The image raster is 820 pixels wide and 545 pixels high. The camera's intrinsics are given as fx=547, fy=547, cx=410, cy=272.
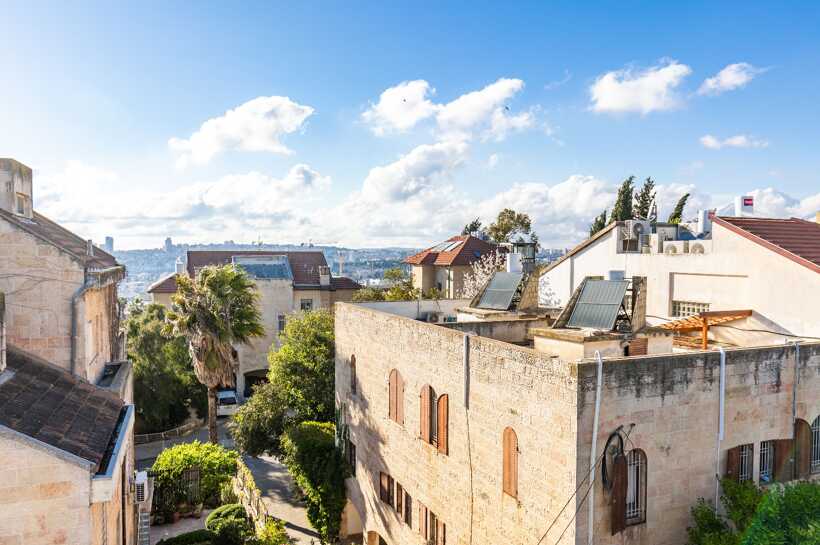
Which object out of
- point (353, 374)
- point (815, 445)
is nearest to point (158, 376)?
point (353, 374)

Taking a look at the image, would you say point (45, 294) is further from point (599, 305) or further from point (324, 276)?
point (324, 276)

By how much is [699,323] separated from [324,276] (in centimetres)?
3100

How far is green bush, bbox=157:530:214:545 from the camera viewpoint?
1736cm

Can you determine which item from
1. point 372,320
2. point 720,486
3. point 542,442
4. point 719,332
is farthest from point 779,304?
point 372,320

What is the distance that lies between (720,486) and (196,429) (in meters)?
28.6

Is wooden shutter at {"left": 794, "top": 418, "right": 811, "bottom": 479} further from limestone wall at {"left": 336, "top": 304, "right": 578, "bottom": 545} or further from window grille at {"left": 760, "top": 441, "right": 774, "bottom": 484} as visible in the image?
limestone wall at {"left": 336, "top": 304, "right": 578, "bottom": 545}

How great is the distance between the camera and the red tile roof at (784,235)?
14930 millimetres

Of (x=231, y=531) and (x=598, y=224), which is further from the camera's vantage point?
(x=598, y=224)

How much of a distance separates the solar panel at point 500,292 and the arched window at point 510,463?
22.4 feet

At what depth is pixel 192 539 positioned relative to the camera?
1748 cm

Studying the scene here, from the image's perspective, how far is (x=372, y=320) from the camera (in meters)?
17.6

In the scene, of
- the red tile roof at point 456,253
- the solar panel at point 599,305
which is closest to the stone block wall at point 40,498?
the solar panel at point 599,305

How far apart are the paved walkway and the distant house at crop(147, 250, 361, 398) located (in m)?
5.57

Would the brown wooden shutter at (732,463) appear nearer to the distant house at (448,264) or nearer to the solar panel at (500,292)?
the solar panel at (500,292)
